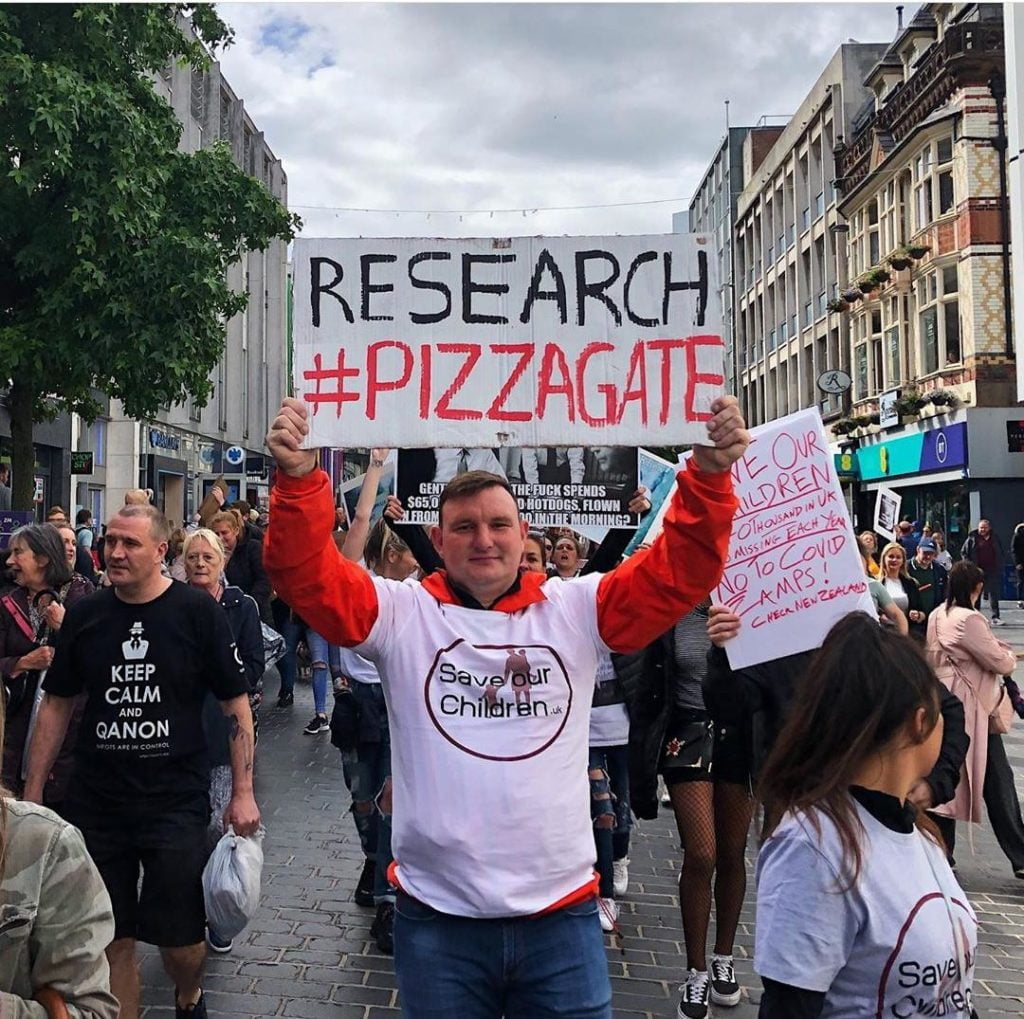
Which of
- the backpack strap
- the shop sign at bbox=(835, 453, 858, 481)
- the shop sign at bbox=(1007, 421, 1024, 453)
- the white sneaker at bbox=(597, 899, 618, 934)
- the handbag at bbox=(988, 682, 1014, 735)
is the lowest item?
the white sneaker at bbox=(597, 899, 618, 934)

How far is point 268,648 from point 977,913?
5129 mm

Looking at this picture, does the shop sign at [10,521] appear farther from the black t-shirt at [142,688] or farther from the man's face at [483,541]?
the man's face at [483,541]

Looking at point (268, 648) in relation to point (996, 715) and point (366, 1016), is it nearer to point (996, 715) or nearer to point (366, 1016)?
point (366, 1016)

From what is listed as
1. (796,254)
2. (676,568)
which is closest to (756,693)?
(676,568)

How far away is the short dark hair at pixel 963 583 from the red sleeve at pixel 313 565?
471 cm

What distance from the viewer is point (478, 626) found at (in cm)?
250

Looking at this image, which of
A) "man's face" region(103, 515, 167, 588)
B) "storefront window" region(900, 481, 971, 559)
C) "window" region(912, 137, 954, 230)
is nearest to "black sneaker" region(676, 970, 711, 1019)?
"man's face" region(103, 515, 167, 588)

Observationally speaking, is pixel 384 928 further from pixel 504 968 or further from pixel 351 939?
pixel 504 968

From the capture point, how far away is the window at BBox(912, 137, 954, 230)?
27203 mm

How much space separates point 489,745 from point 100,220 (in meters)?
13.8

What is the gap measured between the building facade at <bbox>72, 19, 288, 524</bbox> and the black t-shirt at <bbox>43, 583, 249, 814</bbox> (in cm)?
2345

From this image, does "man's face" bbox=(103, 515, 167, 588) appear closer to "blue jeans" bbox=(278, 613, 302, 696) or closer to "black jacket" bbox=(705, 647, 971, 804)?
"black jacket" bbox=(705, 647, 971, 804)

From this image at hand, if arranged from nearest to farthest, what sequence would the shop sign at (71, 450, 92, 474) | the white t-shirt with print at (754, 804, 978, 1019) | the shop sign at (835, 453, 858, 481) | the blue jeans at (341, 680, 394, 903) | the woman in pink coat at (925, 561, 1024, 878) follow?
the white t-shirt with print at (754, 804, 978, 1019)
the blue jeans at (341, 680, 394, 903)
the woman in pink coat at (925, 561, 1024, 878)
the shop sign at (71, 450, 92, 474)
the shop sign at (835, 453, 858, 481)

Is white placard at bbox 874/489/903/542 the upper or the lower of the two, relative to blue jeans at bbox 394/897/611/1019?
upper
